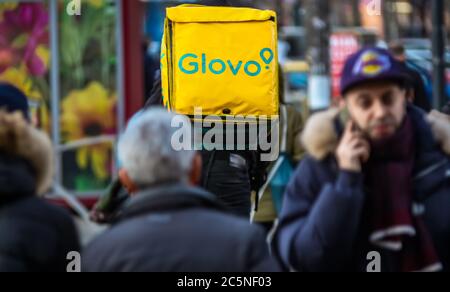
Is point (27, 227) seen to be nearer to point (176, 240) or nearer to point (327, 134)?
point (176, 240)

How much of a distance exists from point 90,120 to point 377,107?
7688mm

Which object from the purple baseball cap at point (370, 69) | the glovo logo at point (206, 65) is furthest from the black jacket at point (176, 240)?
the glovo logo at point (206, 65)

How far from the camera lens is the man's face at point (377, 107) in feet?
12.7

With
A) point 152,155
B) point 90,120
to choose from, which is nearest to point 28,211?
point 152,155

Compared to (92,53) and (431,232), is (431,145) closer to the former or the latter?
(431,232)

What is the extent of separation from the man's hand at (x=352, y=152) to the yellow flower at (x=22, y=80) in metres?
7.44

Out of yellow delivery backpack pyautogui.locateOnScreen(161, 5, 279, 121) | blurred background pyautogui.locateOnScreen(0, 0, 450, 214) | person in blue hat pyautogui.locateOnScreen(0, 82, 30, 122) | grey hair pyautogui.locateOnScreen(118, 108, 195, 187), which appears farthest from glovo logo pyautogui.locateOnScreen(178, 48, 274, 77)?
blurred background pyautogui.locateOnScreen(0, 0, 450, 214)

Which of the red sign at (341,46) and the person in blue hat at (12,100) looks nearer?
the person in blue hat at (12,100)

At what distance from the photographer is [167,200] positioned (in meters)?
3.46

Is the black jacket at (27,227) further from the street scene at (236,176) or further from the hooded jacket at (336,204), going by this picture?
the hooded jacket at (336,204)

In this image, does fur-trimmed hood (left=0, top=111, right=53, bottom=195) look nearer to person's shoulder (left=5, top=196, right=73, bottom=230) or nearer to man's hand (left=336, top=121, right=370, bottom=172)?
person's shoulder (left=5, top=196, right=73, bottom=230)

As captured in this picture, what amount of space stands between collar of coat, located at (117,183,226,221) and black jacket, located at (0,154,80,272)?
31 centimetres
